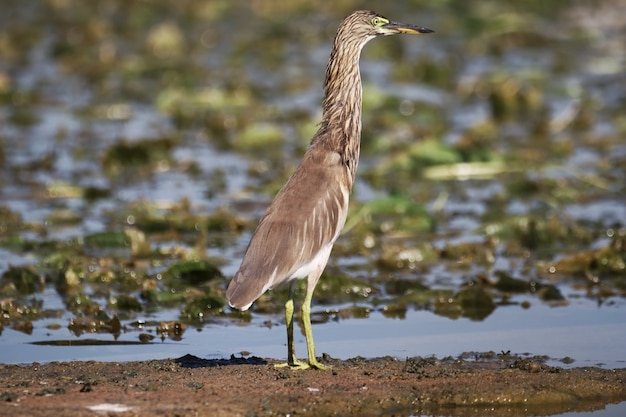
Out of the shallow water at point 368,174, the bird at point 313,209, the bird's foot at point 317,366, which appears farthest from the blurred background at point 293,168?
the bird at point 313,209

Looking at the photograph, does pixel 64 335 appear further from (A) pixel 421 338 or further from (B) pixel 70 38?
(B) pixel 70 38

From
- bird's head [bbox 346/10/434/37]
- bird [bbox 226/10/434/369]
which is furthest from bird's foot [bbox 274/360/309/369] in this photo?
bird's head [bbox 346/10/434/37]

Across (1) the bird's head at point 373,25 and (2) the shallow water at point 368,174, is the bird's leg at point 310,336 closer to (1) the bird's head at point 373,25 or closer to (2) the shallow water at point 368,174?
(2) the shallow water at point 368,174

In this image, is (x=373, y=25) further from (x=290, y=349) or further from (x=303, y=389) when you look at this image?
(x=303, y=389)

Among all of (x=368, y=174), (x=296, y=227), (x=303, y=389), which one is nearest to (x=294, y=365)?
(x=303, y=389)

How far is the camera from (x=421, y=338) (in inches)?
303

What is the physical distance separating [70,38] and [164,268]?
35.2 feet

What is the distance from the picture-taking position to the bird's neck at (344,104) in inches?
282

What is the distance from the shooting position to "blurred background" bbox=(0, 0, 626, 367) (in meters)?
8.02

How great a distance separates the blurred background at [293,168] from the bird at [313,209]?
859 millimetres

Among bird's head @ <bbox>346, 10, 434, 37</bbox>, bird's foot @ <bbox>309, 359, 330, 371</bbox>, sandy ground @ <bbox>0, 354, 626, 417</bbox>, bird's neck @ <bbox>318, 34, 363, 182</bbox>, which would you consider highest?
bird's head @ <bbox>346, 10, 434, 37</bbox>

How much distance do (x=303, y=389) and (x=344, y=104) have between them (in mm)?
1797

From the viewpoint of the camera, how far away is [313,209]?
679cm

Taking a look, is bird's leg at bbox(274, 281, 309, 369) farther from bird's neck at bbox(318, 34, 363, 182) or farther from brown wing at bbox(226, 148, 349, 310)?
bird's neck at bbox(318, 34, 363, 182)
